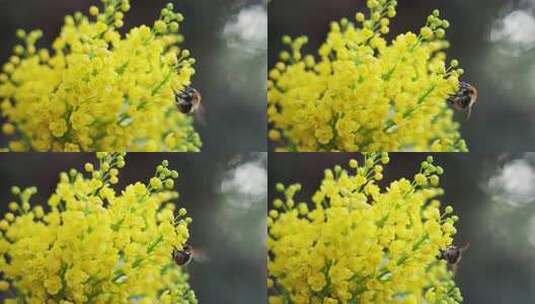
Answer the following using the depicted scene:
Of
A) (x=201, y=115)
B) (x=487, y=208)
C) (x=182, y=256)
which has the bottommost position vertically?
(x=182, y=256)

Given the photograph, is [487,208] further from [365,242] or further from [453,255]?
[365,242]

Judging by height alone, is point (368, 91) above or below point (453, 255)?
above

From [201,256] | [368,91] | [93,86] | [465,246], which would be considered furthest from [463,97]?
[93,86]

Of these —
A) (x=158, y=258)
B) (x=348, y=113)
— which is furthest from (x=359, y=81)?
(x=158, y=258)

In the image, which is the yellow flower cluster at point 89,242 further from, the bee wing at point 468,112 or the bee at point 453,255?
the bee wing at point 468,112

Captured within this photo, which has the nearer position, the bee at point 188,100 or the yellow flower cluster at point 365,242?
the yellow flower cluster at point 365,242

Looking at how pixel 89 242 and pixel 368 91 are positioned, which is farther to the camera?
pixel 368 91

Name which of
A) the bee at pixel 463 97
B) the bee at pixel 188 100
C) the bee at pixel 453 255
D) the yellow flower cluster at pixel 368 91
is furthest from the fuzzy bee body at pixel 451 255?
the bee at pixel 188 100
